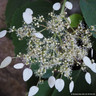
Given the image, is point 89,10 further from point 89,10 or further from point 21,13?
point 21,13

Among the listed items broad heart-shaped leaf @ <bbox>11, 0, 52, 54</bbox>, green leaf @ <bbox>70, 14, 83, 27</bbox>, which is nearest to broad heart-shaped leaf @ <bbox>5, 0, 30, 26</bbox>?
broad heart-shaped leaf @ <bbox>11, 0, 52, 54</bbox>

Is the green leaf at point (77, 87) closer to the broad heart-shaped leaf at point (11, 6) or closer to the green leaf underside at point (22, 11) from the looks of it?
the green leaf underside at point (22, 11)

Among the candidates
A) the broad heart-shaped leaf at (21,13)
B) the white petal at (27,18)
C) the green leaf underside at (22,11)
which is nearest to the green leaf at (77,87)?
the green leaf underside at (22,11)

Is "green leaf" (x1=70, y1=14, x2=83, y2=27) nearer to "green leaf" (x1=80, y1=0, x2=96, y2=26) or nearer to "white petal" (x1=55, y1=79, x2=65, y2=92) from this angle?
"green leaf" (x1=80, y1=0, x2=96, y2=26)

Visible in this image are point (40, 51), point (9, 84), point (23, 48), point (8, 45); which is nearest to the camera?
point (40, 51)

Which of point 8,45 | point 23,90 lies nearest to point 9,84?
point 23,90

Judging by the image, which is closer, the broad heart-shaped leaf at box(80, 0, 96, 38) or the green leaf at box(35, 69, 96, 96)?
the broad heart-shaped leaf at box(80, 0, 96, 38)

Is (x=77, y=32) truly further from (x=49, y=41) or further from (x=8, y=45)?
(x=8, y=45)
